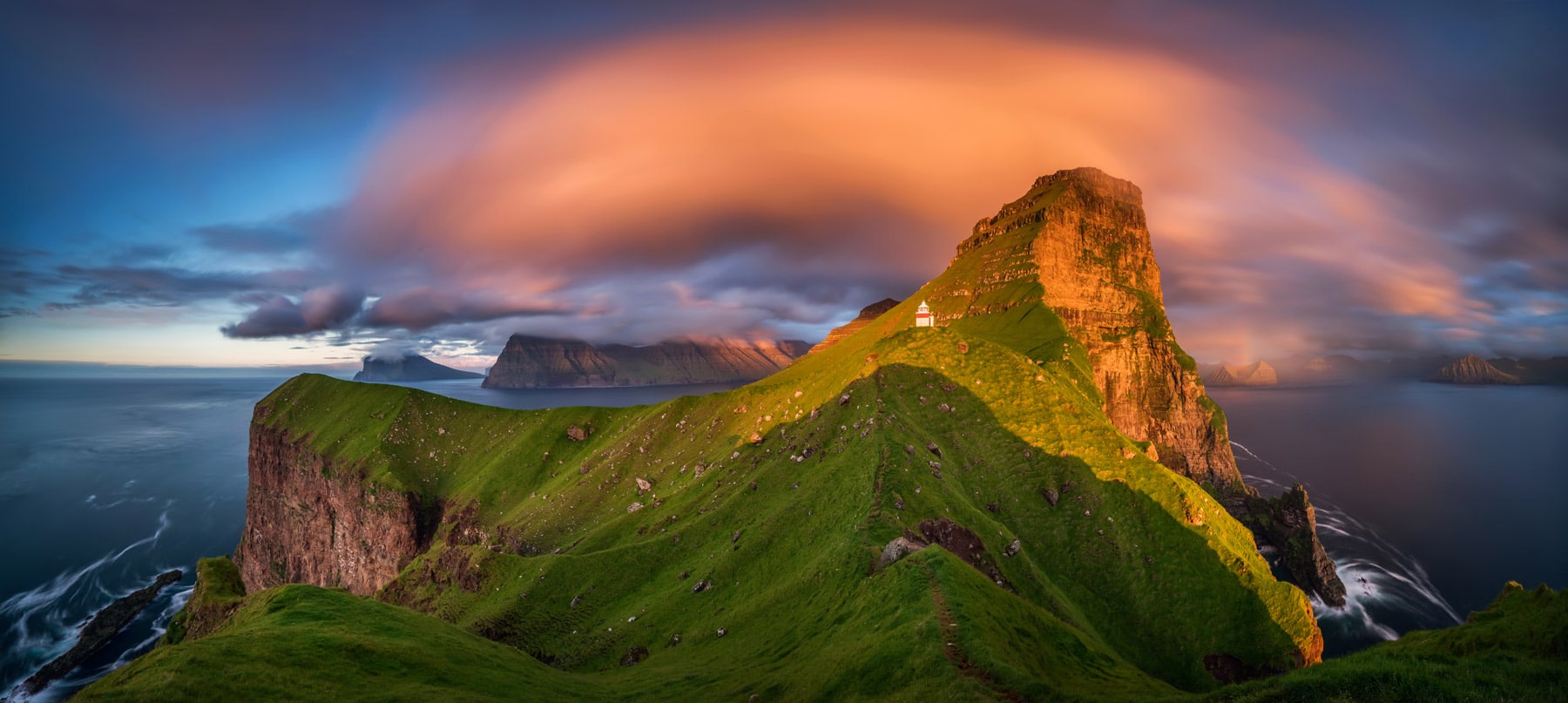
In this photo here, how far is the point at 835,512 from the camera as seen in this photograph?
55438 mm

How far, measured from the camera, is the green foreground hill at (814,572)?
31.2 meters

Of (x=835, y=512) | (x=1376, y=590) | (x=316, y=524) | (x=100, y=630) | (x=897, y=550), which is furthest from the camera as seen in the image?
(x=316, y=524)

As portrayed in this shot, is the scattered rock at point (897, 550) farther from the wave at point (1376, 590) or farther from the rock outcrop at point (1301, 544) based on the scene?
the rock outcrop at point (1301, 544)

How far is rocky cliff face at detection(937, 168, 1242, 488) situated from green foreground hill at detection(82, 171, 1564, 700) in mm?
50931

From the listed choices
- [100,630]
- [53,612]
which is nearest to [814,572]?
[100,630]

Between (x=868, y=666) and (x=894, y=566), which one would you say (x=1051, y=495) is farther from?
(x=868, y=666)

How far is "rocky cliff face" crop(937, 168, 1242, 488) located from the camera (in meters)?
170

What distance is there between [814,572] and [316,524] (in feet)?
492

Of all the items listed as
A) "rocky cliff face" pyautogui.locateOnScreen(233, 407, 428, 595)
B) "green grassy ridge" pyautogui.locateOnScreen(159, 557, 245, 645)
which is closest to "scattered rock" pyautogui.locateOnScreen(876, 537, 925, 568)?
"green grassy ridge" pyautogui.locateOnScreen(159, 557, 245, 645)

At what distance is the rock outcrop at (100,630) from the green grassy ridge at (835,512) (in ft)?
287

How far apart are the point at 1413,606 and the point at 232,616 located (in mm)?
187176

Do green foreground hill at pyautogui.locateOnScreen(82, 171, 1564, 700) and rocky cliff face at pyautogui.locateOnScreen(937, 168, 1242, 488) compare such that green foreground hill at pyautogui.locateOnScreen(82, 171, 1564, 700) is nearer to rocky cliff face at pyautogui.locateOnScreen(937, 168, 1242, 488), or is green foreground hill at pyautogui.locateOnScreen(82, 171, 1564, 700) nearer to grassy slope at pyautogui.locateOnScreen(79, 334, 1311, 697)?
grassy slope at pyautogui.locateOnScreen(79, 334, 1311, 697)

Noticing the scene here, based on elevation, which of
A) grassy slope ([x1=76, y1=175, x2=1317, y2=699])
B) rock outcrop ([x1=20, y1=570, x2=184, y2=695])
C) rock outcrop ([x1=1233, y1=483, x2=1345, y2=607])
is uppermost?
grassy slope ([x1=76, y1=175, x2=1317, y2=699])

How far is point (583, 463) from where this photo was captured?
113 meters
